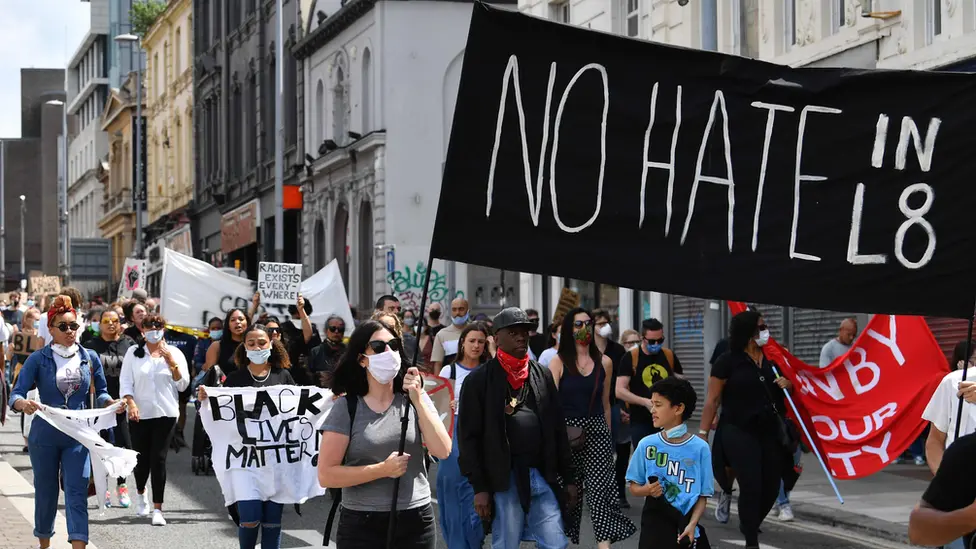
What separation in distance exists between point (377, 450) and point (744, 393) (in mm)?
5080

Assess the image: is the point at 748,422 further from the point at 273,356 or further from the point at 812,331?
the point at 812,331

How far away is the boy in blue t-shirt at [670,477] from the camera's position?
8.15 m

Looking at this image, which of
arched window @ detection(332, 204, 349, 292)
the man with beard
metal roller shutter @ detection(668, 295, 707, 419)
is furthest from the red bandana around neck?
arched window @ detection(332, 204, 349, 292)

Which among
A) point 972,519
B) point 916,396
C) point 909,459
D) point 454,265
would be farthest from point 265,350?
point 454,265

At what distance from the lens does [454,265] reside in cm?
3609

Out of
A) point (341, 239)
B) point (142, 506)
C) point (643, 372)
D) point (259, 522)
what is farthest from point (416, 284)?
A: point (259, 522)

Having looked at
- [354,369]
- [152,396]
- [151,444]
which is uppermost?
[354,369]

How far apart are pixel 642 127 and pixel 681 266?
57 centimetres

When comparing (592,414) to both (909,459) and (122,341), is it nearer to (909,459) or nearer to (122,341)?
(122,341)

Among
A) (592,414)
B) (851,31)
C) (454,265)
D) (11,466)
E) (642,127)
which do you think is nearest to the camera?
(642,127)

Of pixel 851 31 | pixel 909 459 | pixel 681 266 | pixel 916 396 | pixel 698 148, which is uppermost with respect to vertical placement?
pixel 851 31

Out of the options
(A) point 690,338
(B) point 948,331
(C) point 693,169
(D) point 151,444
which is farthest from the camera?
(A) point 690,338

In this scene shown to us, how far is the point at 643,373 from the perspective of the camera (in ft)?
48.1

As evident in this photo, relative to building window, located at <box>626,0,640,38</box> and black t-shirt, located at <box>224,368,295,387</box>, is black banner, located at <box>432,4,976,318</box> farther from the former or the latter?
building window, located at <box>626,0,640,38</box>
